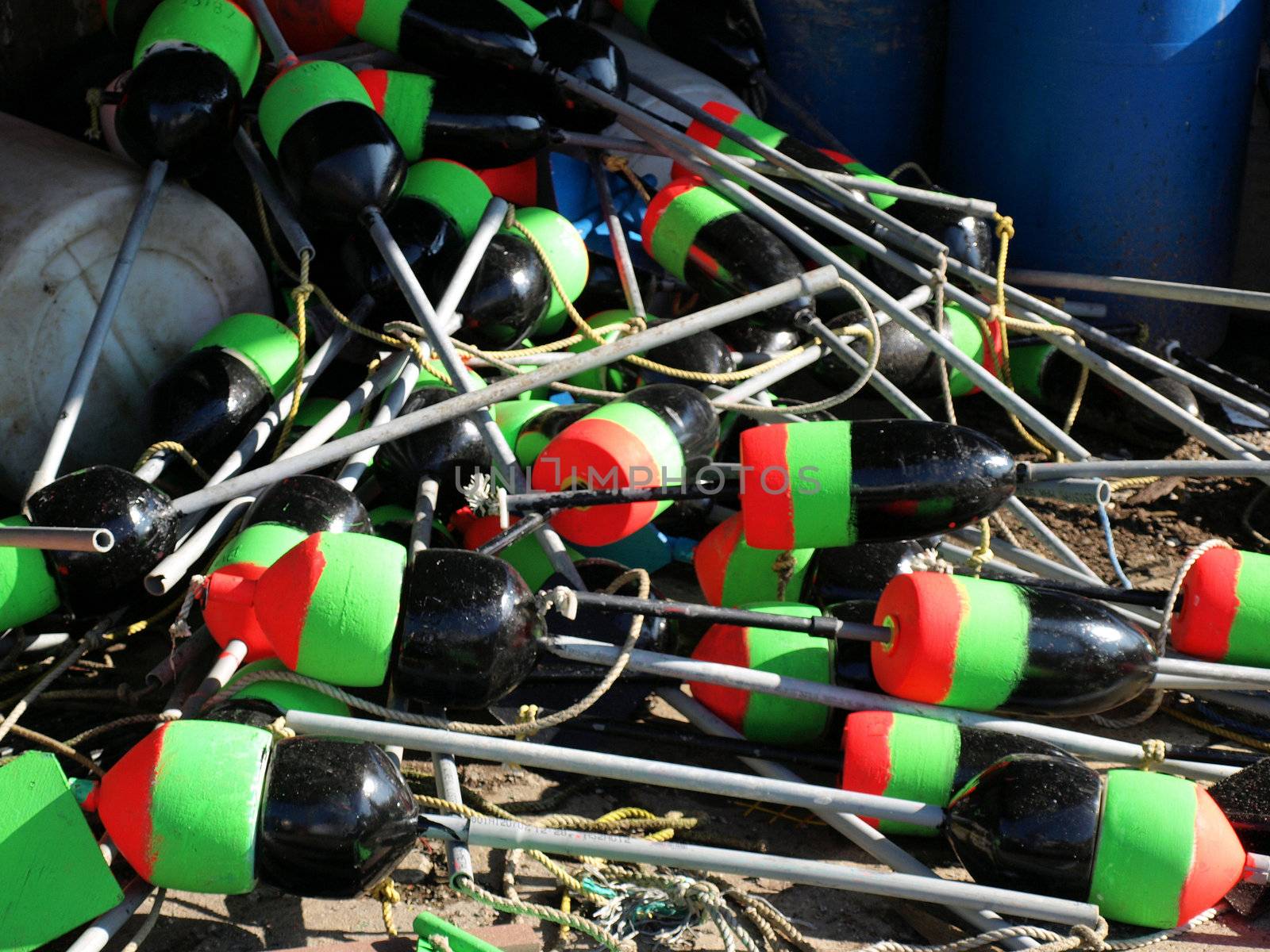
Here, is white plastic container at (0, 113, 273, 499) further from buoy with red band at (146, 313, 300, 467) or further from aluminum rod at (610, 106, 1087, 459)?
aluminum rod at (610, 106, 1087, 459)

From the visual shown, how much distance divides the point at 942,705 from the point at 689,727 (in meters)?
0.55

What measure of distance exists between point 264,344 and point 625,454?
1.15 metres

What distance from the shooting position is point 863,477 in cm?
263

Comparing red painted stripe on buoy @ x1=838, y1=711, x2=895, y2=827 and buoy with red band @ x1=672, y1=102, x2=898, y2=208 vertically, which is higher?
buoy with red band @ x1=672, y1=102, x2=898, y2=208

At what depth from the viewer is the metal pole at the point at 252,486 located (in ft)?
9.04

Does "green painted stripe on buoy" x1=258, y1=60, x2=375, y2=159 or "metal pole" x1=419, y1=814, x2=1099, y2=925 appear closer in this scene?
"metal pole" x1=419, y1=814, x2=1099, y2=925

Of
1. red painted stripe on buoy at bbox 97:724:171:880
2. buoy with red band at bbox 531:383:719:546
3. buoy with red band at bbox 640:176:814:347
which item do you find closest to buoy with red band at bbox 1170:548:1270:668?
buoy with red band at bbox 531:383:719:546

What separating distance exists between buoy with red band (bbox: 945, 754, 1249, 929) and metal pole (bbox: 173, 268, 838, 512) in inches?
51.4

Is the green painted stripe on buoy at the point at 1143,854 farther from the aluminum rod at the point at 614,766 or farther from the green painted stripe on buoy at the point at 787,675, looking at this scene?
the green painted stripe on buoy at the point at 787,675

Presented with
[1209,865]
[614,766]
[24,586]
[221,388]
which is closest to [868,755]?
[614,766]

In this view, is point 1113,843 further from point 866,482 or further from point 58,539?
point 58,539

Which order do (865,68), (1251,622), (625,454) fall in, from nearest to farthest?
A: (1251,622), (625,454), (865,68)

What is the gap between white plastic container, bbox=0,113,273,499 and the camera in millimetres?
3428

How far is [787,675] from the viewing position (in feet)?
8.86
